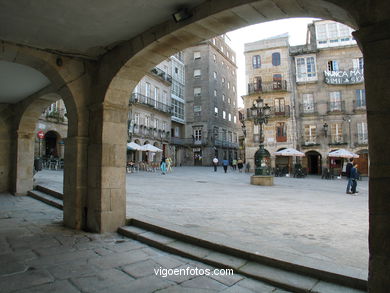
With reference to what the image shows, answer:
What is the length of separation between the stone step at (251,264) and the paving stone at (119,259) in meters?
0.35

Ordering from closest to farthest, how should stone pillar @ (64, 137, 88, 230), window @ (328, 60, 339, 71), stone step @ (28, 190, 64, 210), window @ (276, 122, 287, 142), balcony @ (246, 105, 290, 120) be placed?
stone pillar @ (64, 137, 88, 230) < stone step @ (28, 190, 64, 210) < window @ (328, 60, 339, 71) < balcony @ (246, 105, 290, 120) < window @ (276, 122, 287, 142)

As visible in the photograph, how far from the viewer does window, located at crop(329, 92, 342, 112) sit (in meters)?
22.9

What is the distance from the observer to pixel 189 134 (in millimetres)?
39312

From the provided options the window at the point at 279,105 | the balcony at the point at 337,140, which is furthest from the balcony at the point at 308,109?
the balcony at the point at 337,140

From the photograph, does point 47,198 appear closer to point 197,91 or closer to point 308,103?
point 308,103

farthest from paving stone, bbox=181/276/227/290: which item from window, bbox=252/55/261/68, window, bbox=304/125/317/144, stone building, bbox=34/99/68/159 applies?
window, bbox=252/55/261/68

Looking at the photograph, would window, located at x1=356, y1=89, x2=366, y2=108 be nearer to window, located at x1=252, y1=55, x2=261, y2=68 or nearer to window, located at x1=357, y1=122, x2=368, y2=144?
window, located at x1=357, y1=122, x2=368, y2=144

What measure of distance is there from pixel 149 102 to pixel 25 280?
27.4 m

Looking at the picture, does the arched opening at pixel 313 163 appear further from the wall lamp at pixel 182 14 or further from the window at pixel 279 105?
the wall lamp at pixel 182 14

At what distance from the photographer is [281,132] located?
24344 millimetres

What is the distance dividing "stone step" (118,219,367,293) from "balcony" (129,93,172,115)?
23058 millimetres

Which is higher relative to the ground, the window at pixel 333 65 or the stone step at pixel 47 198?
the window at pixel 333 65

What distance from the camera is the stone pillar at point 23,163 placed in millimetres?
8367

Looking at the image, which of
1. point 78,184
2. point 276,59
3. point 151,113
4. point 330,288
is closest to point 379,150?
point 330,288
